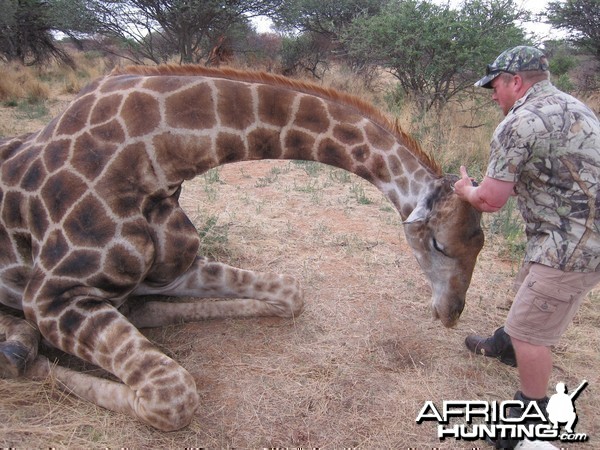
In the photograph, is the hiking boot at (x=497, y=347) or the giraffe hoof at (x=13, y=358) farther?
the hiking boot at (x=497, y=347)

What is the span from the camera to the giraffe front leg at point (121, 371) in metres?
2.25

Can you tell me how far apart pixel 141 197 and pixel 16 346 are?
1.04 meters

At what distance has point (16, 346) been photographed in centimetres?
261

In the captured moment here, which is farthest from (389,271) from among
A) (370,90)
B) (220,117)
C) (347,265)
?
(370,90)

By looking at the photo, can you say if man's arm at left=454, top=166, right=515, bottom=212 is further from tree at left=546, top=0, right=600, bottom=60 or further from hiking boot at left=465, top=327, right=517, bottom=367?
tree at left=546, top=0, right=600, bottom=60

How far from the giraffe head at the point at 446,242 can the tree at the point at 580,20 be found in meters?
12.7

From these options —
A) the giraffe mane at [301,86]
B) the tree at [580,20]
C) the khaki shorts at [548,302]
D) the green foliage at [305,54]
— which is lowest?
the khaki shorts at [548,302]

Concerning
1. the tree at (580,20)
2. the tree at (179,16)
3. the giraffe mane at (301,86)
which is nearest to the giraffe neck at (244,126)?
the giraffe mane at (301,86)

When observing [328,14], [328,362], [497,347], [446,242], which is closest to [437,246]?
[446,242]

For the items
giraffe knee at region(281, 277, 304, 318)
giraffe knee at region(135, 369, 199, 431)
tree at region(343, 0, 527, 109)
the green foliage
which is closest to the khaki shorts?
giraffe knee at region(281, 277, 304, 318)

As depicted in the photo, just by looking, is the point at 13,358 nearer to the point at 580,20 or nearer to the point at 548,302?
the point at 548,302

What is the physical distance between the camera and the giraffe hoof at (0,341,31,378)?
2543mm

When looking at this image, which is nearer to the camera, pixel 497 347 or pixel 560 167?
pixel 560 167

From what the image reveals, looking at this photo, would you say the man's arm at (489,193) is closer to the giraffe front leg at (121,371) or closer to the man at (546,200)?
the man at (546,200)
